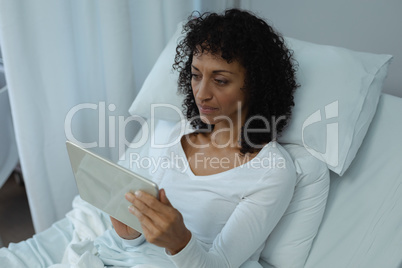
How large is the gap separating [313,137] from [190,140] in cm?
35

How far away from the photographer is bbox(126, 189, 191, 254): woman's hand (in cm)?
82

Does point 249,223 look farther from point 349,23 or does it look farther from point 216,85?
point 349,23

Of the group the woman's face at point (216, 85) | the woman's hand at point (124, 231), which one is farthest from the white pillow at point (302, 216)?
the woman's hand at point (124, 231)

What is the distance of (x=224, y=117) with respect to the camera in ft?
3.67

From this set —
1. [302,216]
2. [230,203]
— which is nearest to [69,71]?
[230,203]

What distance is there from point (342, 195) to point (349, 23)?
72cm

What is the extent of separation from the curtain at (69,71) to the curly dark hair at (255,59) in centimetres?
58

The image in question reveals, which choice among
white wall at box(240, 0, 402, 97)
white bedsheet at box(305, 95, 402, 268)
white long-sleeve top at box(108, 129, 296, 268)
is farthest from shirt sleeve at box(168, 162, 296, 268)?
white wall at box(240, 0, 402, 97)

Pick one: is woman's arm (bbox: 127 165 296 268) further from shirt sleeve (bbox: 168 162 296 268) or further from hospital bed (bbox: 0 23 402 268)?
hospital bed (bbox: 0 23 402 268)

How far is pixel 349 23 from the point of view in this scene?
160cm

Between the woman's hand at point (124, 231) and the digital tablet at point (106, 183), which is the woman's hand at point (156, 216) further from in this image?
the woman's hand at point (124, 231)

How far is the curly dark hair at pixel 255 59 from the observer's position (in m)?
1.04

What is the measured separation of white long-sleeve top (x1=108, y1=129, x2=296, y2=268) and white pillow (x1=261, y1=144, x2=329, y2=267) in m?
0.07

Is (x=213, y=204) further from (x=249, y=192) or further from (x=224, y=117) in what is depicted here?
(x=224, y=117)
